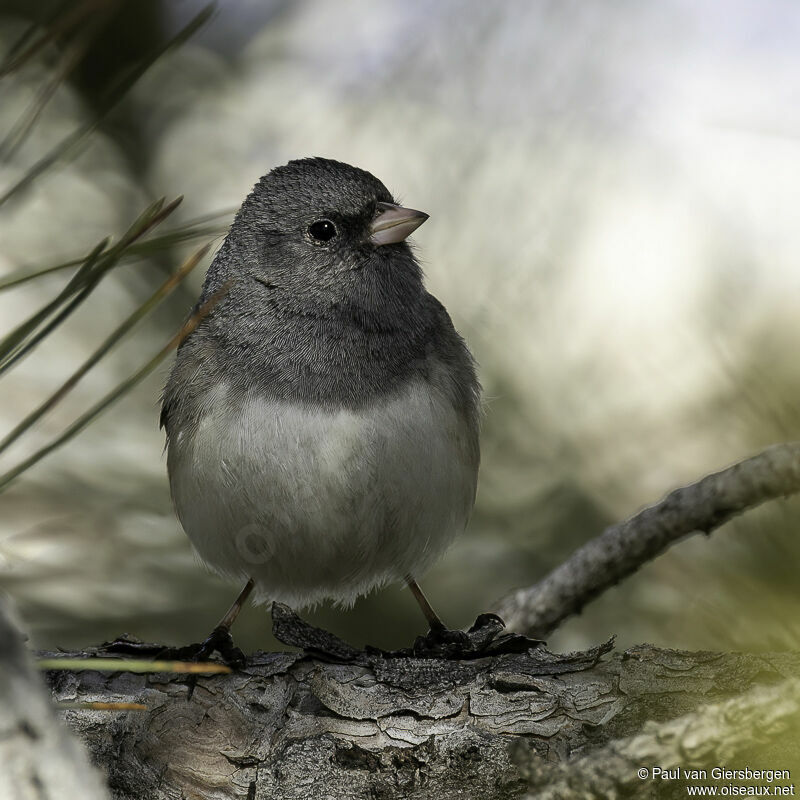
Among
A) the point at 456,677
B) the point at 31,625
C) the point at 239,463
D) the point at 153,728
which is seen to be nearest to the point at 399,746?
the point at 456,677

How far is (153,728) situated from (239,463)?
1.78ft

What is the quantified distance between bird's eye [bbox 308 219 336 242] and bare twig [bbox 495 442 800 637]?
3.16 ft

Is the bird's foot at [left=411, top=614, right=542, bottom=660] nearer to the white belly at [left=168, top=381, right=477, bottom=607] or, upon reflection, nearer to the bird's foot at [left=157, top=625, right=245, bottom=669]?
the white belly at [left=168, top=381, right=477, bottom=607]

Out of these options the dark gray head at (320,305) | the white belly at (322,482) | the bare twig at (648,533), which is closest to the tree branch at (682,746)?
the bare twig at (648,533)

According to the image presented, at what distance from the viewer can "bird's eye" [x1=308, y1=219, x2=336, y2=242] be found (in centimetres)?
234

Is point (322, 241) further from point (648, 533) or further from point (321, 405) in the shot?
point (648, 533)

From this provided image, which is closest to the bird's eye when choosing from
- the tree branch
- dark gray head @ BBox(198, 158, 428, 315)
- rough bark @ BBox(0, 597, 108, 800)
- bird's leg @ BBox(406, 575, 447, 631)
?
dark gray head @ BBox(198, 158, 428, 315)

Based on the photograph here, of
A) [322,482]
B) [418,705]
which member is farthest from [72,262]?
[418,705]

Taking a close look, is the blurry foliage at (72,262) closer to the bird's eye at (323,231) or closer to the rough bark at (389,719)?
the rough bark at (389,719)

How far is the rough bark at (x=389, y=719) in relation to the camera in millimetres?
1669

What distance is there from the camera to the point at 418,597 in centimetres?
248

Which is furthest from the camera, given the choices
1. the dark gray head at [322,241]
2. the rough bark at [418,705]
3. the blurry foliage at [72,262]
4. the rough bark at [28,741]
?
the dark gray head at [322,241]

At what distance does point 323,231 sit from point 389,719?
1.17 meters

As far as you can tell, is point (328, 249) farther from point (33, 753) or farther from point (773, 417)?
point (33, 753)
